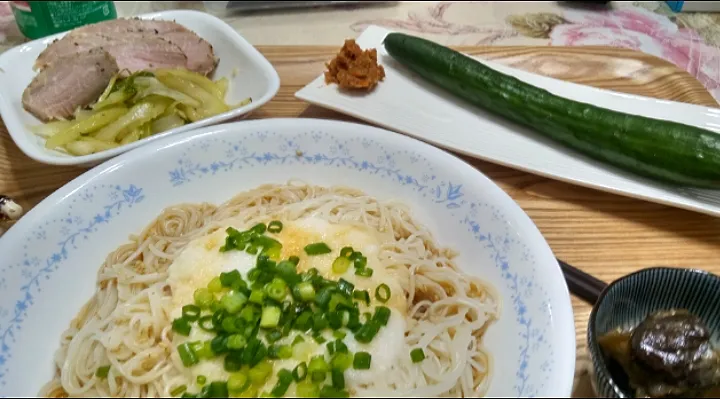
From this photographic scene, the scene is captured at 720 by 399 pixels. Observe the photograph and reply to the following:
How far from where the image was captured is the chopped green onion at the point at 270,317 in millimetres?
1537

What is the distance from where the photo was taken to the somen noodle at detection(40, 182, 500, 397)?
1537 mm

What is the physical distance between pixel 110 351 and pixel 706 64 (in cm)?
341

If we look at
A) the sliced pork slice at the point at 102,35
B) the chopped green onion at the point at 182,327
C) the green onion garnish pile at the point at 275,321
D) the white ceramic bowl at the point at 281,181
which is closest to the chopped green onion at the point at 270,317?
the green onion garnish pile at the point at 275,321

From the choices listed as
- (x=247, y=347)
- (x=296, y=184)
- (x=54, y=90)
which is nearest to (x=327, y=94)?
(x=296, y=184)

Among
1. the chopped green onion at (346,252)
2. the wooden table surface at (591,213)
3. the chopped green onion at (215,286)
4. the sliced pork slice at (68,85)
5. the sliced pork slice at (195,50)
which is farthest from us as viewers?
the sliced pork slice at (195,50)

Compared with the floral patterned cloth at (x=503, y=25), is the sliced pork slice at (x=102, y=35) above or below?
above

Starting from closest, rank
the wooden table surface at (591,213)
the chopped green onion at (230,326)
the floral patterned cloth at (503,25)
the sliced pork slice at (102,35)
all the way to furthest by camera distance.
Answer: the chopped green onion at (230,326) → the wooden table surface at (591,213) → the sliced pork slice at (102,35) → the floral patterned cloth at (503,25)

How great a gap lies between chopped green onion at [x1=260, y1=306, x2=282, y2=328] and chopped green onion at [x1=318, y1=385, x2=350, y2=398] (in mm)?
228

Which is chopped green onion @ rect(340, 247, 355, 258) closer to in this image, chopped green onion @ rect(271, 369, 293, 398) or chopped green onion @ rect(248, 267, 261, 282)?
chopped green onion @ rect(248, 267, 261, 282)

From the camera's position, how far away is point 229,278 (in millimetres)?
1635

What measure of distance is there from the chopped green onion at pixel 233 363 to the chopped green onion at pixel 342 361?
0.24 metres

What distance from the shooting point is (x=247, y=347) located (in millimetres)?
1478

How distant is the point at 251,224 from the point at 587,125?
1.40 m

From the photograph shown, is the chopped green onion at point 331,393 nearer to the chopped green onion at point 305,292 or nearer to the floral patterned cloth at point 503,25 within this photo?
the chopped green onion at point 305,292
